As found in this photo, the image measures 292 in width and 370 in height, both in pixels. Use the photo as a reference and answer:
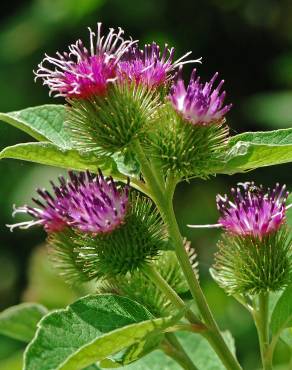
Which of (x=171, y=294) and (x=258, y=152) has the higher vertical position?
(x=258, y=152)

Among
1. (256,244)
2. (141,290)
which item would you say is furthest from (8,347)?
(256,244)

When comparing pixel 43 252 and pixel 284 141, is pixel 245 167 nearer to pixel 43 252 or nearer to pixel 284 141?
pixel 284 141

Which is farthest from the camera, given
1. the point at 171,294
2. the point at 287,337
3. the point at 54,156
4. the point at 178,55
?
the point at 178,55

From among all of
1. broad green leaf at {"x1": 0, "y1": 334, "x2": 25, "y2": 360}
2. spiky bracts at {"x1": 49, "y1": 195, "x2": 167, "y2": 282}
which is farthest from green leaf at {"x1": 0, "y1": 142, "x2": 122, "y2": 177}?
broad green leaf at {"x1": 0, "y1": 334, "x2": 25, "y2": 360}

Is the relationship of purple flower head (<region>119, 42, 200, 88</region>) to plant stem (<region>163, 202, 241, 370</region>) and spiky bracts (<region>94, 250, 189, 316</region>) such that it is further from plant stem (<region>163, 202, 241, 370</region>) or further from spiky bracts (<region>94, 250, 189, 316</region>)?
spiky bracts (<region>94, 250, 189, 316</region>)

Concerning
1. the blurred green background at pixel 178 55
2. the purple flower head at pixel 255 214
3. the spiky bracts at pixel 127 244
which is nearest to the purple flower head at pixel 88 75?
the spiky bracts at pixel 127 244

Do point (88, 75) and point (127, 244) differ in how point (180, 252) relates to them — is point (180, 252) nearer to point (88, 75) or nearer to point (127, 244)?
point (127, 244)
